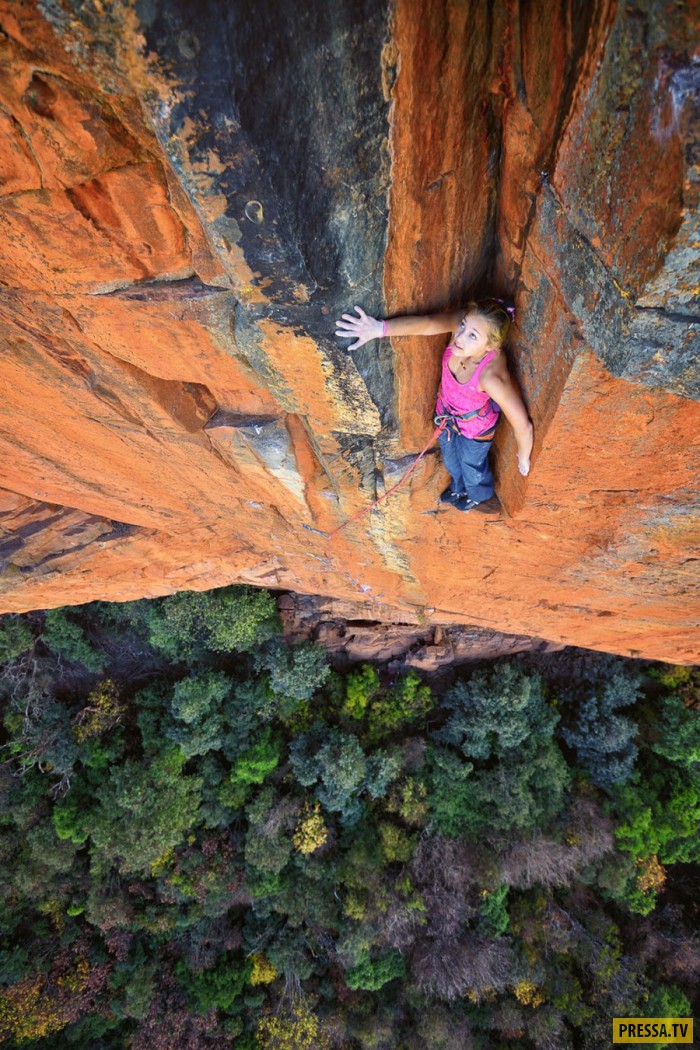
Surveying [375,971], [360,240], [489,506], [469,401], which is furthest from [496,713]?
[360,240]

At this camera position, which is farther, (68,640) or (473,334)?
(68,640)

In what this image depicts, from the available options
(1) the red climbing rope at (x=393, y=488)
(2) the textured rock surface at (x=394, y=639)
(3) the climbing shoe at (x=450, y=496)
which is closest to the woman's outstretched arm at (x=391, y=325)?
(1) the red climbing rope at (x=393, y=488)

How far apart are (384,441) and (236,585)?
6530mm

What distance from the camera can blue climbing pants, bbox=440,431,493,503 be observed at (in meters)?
3.50

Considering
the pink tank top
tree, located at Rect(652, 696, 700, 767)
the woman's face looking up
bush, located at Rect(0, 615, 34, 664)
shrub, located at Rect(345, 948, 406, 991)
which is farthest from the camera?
bush, located at Rect(0, 615, 34, 664)

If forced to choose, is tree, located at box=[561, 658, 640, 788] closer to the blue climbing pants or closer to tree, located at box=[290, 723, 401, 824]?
tree, located at box=[290, 723, 401, 824]

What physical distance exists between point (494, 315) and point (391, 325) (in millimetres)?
491

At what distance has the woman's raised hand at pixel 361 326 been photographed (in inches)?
101

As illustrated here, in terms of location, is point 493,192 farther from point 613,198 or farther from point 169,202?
point 169,202

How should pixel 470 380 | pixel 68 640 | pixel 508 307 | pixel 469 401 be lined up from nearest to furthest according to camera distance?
pixel 508 307
pixel 470 380
pixel 469 401
pixel 68 640

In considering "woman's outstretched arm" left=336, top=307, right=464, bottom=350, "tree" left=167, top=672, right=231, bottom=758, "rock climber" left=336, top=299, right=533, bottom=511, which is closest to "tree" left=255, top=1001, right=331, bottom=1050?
"tree" left=167, top=672, right=231, bottom=758

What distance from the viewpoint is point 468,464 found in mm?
3662

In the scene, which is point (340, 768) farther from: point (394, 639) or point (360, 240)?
point (360, 240)

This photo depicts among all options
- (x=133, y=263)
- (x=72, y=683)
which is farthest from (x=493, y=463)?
(x=72, y=683)
